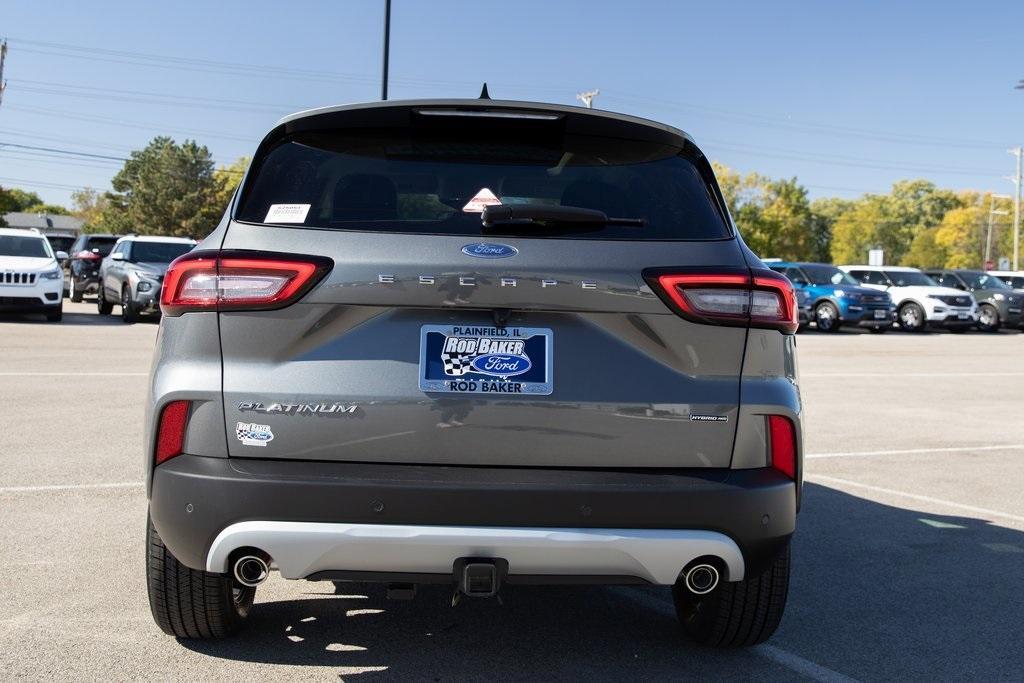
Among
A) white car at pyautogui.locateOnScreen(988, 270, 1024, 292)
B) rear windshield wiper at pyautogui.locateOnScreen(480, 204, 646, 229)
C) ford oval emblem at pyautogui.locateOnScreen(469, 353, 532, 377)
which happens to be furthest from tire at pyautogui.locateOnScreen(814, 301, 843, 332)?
ford oval emblem at pyautogui.locateOnScreen(469, 353, 532, 377)

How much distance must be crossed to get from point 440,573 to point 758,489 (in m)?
0.97

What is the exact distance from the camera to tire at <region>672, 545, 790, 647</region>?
375cm

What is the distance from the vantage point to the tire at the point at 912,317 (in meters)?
32.3

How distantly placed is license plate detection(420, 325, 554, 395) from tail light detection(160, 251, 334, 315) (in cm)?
38

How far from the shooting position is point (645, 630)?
417 centimetres

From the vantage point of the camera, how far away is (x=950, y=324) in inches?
1265

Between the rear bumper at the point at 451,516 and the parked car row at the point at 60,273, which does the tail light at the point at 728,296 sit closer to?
the rear bumper at the point at 451,516

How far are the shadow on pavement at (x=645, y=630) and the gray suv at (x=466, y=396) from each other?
1.77ft

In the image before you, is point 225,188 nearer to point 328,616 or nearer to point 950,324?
point 950,324

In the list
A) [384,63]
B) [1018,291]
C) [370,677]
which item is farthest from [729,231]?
[1018,291]

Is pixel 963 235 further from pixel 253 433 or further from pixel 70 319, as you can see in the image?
pixel 253 433

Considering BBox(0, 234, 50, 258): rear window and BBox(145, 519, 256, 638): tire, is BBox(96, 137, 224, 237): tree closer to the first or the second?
BBox(0, 234, 50, 258): rear window

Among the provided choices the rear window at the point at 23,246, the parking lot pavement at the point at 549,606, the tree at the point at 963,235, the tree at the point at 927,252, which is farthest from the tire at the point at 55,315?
the tree at the point at 927,252

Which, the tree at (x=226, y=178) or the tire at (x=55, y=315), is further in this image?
the tree at (x=226, y=178)
